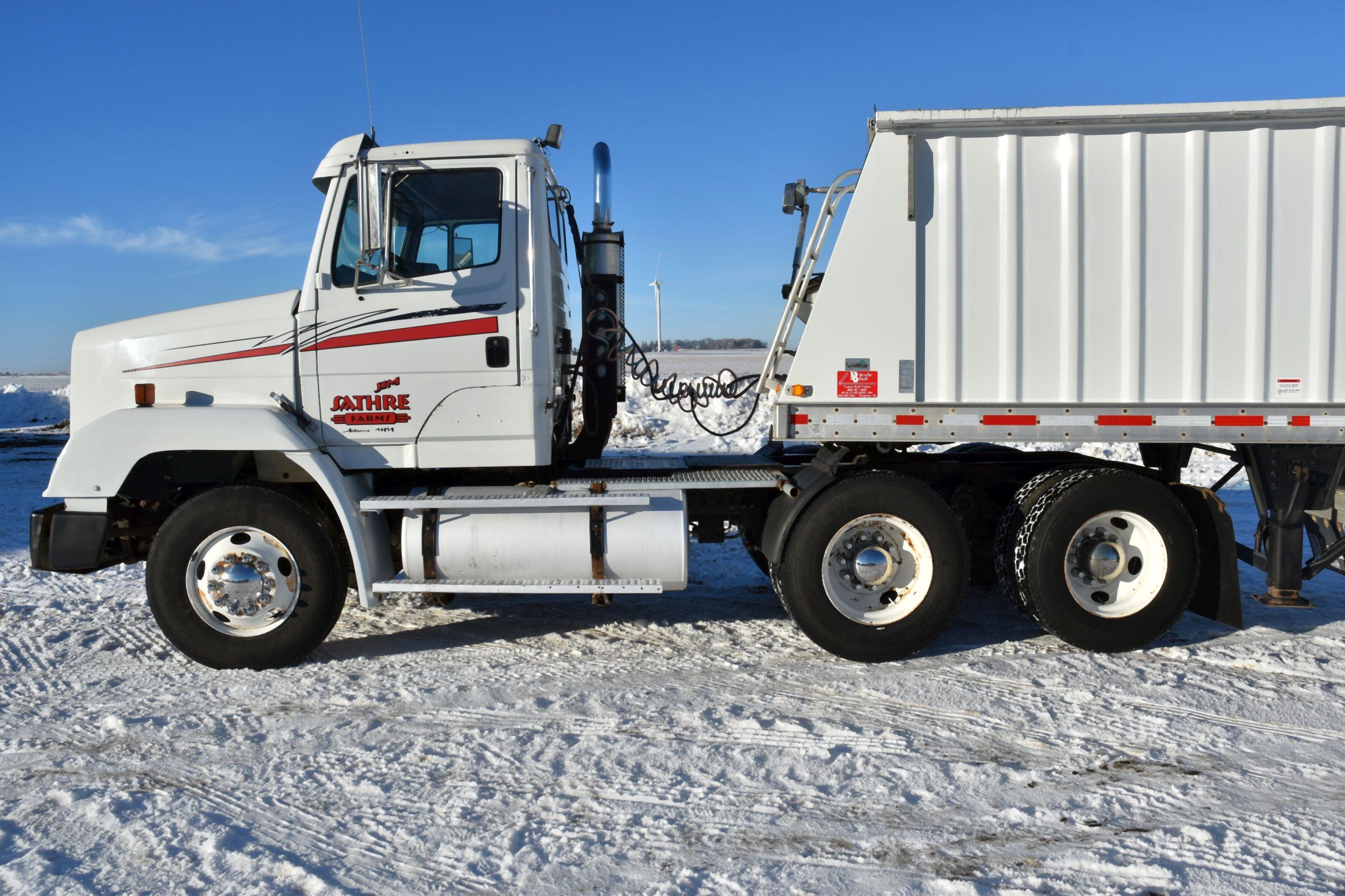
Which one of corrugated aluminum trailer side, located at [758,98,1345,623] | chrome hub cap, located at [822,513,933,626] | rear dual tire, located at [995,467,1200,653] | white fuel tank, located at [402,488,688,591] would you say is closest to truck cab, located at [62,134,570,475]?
white fuel tank, located at [402,488,688,591]

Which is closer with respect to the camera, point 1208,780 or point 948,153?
point 1208,780

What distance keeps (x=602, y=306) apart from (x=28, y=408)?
3117cm

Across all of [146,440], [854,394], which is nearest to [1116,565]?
[854,394]

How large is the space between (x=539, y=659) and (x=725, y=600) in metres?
1.85

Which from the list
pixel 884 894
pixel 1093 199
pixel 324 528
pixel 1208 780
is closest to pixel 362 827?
pixel 884 894

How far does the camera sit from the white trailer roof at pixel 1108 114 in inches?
197

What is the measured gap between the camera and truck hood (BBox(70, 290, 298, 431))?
5359 millimetres

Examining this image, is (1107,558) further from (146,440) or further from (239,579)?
(146,440)

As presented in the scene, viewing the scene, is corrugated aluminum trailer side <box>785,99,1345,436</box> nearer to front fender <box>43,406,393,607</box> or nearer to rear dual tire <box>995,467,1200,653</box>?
rear dual tire <box>995,467,1200,653</box>

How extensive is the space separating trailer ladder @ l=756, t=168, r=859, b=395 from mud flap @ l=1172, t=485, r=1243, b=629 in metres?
2.59

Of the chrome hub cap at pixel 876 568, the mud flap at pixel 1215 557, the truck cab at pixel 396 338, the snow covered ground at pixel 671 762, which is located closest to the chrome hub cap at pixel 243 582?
the snow covered ground at pixel 671 762

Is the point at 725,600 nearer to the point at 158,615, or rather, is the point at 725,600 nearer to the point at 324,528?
the point at 324,528

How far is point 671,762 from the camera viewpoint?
399 cm

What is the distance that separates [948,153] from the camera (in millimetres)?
5133
